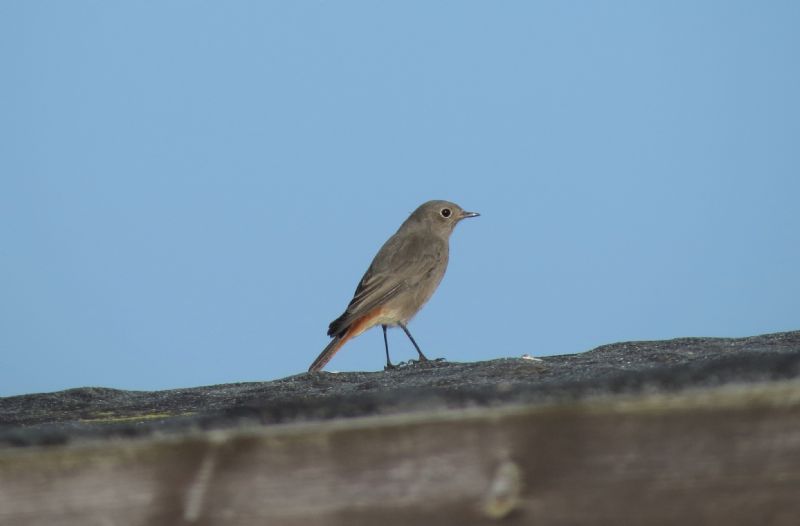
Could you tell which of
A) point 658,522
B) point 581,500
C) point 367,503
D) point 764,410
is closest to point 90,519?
point 367,503

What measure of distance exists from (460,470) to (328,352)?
29.5ft

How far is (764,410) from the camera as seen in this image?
2391 millimetres

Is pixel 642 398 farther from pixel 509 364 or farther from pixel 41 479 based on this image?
pixel 509 364

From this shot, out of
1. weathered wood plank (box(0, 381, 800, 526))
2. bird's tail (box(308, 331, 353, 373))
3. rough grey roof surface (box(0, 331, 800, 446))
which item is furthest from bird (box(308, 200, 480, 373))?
weathered wood plank (box(0, 381, 800, 526))

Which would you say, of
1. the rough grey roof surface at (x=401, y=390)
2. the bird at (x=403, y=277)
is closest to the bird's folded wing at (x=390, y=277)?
the bird at (x=403, y=277)

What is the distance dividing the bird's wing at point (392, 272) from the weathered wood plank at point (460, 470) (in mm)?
9123

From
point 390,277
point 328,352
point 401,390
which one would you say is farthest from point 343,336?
point 401,390

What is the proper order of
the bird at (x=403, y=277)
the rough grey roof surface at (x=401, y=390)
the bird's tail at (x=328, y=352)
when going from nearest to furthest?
the rough grey roof surface at (x=401, y=390), the bird's tail at (x=328, y=352), the bird at (x=403, y=277)

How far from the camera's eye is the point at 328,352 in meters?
11.4

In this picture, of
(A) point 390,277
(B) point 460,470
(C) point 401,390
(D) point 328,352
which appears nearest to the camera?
(B) point 460,470

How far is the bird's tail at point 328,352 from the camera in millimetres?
11258

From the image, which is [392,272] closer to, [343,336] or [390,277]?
[390,277]

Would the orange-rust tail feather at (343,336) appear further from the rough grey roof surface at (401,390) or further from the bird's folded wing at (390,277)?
the rough grey roof surface at (401,390)

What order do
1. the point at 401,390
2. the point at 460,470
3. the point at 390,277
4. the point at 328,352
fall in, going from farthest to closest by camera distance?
the point at 390,277
the point at 328,352
the point at 401,390
the point at 460,470
